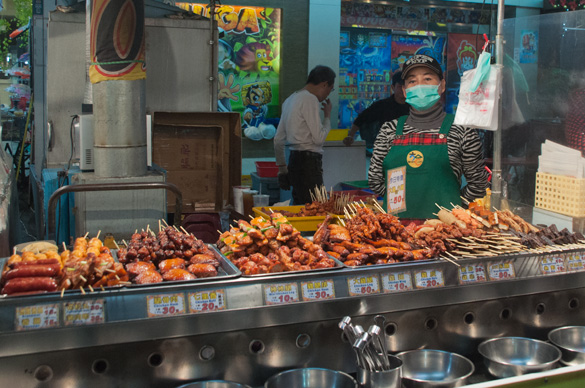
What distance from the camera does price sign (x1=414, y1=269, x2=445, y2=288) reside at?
2812 millimetres

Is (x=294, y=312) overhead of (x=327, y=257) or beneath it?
beneath

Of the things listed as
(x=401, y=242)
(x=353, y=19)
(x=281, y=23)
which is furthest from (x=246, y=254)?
(x=353, y=19)

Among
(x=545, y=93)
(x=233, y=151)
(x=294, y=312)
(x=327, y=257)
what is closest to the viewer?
(x=294, y=312)

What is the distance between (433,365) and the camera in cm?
278

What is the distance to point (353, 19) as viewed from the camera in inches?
492

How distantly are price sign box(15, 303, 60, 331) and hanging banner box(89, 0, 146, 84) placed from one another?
Result: 2.52 m

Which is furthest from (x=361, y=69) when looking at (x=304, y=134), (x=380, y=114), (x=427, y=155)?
(x=427, y=155)

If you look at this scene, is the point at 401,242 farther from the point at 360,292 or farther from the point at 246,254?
the point at 246,254

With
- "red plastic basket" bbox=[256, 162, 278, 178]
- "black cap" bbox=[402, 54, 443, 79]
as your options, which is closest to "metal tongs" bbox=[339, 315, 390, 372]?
"black cap" bbox=[402, 54, 443, 79]

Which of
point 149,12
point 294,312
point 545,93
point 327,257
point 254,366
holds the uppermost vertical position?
point 149,12

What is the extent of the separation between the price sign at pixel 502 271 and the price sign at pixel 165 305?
154cm

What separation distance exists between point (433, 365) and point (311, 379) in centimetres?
61

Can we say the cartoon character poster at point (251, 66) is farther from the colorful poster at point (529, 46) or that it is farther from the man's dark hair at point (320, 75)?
the colorful poster at point (529, 46)

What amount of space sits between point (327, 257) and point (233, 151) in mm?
3735
